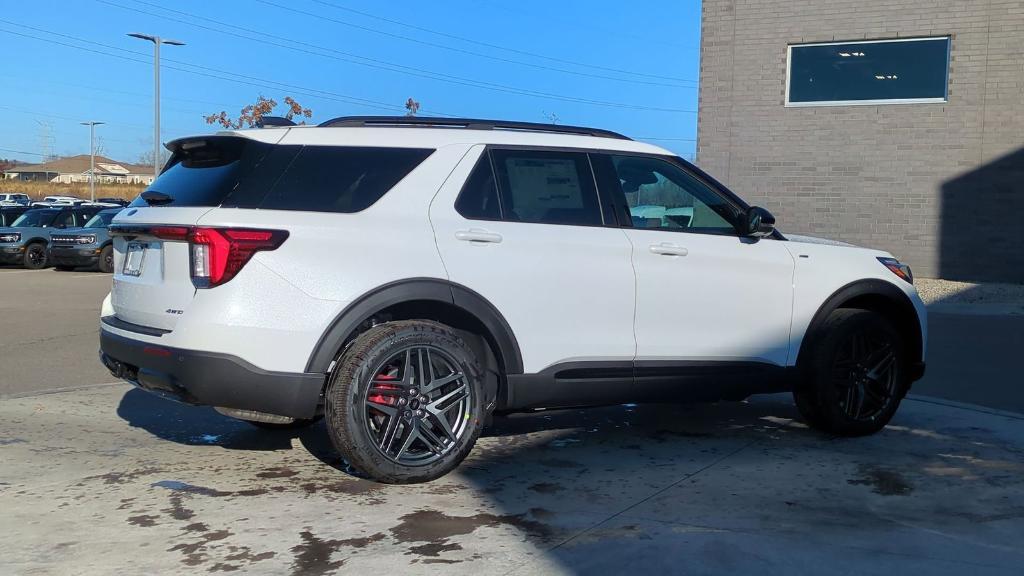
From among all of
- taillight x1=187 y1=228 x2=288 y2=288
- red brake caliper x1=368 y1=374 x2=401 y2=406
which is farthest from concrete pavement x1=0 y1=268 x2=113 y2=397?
red brake caliper x1=368 y1=374 x2=401 y2=406

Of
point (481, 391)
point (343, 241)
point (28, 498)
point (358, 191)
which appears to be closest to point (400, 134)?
point (358, 191)

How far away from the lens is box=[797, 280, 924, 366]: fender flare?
20.7ft

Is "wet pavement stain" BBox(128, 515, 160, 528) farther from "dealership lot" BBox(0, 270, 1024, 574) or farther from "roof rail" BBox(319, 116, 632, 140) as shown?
"roof rail" BBox(319, 116, 632, 140)

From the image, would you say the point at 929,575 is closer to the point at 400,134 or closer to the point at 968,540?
the point at 968,540

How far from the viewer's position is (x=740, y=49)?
1938cm

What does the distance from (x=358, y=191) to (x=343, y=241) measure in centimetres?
34

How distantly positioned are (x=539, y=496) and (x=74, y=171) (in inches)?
6297

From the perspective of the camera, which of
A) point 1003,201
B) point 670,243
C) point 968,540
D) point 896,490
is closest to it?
point 968,540

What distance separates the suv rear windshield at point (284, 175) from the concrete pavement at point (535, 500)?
1.48 m

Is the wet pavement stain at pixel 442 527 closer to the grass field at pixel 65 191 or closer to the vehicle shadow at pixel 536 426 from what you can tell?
the vehicle shadow at pixel 536 426

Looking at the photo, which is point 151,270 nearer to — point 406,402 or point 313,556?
point 406,402

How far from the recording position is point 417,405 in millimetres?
5141

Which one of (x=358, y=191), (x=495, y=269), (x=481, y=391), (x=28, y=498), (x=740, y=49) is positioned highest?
(x=740, y=49)

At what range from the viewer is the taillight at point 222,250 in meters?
4.75
